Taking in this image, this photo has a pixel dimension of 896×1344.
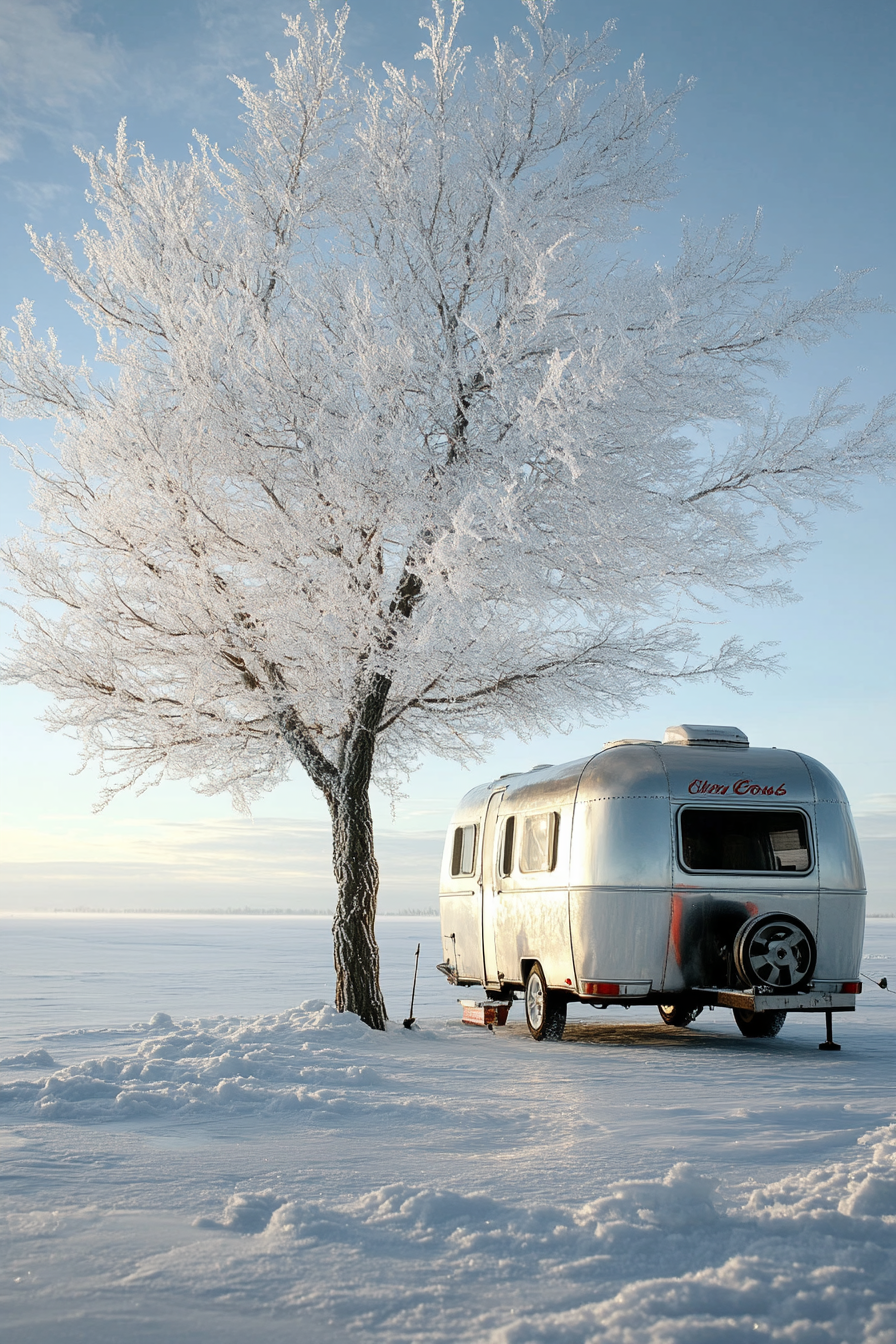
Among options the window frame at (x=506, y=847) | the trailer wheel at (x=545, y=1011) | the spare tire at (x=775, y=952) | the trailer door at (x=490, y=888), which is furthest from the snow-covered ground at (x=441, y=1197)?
the trailer door at (x=490, y=888)

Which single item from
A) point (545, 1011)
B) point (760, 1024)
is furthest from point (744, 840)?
point (545, 1011)

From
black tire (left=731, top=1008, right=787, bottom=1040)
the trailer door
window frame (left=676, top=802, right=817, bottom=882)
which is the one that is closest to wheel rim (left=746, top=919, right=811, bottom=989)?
window frame (left=676, top=802, right=817, bottom=882)

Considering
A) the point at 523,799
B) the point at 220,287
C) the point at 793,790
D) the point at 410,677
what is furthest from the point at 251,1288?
the point at 220,287

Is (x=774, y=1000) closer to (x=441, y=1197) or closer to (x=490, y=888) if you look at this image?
(x=490, y=888)

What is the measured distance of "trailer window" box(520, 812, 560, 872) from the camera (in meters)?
11.7

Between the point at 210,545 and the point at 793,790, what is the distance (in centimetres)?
648

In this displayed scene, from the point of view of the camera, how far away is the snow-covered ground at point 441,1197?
3.49 meters

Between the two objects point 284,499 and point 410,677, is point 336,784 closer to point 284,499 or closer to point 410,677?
point 410,677

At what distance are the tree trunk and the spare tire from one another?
3.93 meters

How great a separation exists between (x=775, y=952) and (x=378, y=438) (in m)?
6.23

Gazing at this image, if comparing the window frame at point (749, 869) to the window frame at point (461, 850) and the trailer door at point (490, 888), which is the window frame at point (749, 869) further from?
the window frame at point (461, 850)

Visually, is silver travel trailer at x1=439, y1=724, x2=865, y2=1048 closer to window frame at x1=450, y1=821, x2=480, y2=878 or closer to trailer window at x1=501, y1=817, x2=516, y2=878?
trailer window at x1=501, y1=817, x2=516, y2=878

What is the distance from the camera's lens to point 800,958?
10523mm

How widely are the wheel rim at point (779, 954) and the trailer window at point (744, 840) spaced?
66 centimetres
